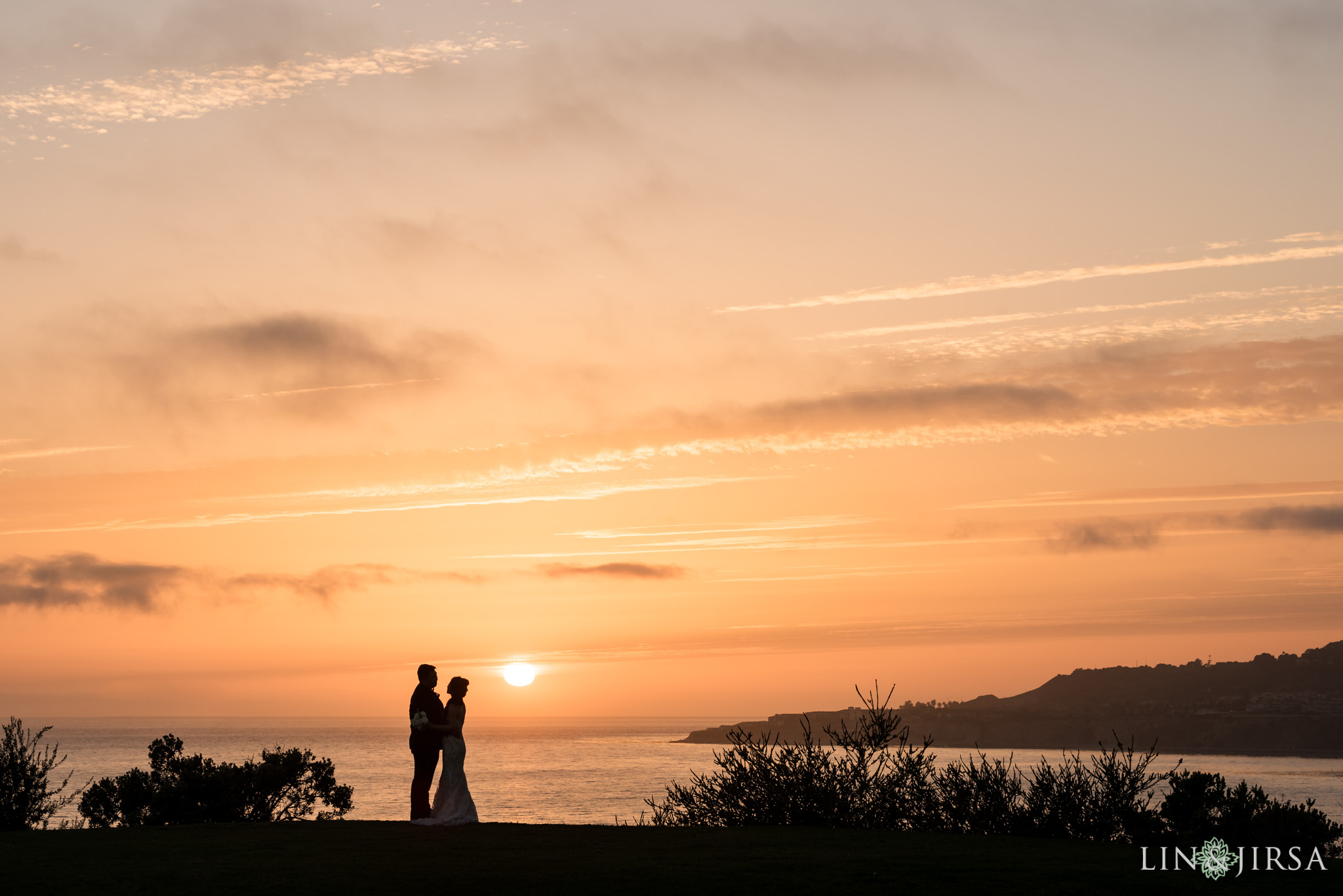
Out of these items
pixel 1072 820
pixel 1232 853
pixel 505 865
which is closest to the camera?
pixel 505 865

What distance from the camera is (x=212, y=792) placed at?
27.0m

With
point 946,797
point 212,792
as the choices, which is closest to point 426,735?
point 946,797

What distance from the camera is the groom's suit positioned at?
61.0 ft

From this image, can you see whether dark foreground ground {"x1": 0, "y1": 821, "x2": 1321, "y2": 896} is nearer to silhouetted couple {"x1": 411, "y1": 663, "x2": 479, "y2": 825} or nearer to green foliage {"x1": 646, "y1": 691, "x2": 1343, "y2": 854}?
silhouetted couple {"x1": 411, "y1": 663, "x2": 479, "y2": 825}

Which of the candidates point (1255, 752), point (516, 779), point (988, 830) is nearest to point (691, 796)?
point (988, 830)

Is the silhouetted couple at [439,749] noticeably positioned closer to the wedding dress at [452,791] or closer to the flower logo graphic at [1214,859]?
the wedding dress at [452,791]

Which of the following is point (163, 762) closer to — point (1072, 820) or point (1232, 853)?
point (1072, 820)

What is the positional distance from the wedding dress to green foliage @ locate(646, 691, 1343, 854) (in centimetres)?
469

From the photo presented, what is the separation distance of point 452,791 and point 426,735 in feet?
3.41

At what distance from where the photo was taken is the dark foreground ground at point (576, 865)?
1286 cm

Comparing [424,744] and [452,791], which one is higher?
[424,744]

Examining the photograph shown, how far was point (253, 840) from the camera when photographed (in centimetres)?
1691

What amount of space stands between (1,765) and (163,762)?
426 cm

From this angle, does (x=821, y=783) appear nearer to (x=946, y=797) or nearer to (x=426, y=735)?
(x=946, y=797)
